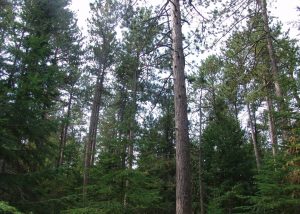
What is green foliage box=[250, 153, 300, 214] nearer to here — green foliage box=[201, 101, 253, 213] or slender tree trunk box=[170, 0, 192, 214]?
slender tree trunk box=[170, 0, 192, 214]

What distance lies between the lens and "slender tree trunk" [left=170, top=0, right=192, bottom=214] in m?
7.02

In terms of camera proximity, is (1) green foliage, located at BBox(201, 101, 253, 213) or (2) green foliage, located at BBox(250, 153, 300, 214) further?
(1) green foliage, located at BBox(201, 101, 253, 213)

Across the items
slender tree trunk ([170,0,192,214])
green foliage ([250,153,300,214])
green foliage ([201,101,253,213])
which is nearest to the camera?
slender tree trunk ([170,0,192,214])

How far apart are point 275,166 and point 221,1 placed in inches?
227

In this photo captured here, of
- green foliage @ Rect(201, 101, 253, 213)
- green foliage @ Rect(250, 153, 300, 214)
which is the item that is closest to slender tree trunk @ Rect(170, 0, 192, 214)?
green foliage @ Rect(250, 153, 300, 214)

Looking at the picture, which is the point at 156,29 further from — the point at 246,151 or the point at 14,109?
the point at 246,151

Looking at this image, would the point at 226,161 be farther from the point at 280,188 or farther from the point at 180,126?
Answer: the point at 180,126

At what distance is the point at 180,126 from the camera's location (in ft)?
25.5

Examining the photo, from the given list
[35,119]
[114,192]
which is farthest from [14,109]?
[114,192]

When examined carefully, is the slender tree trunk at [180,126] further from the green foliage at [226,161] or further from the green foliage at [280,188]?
the green foliage at [226,161]

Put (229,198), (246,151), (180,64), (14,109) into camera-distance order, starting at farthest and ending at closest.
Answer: (246,151)
(229,198)
(14,109)
(180,64)

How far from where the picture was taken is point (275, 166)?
1075 cm

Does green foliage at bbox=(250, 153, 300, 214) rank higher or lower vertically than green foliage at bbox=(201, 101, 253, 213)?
lower

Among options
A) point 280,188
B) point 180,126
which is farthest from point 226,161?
point 180,126
